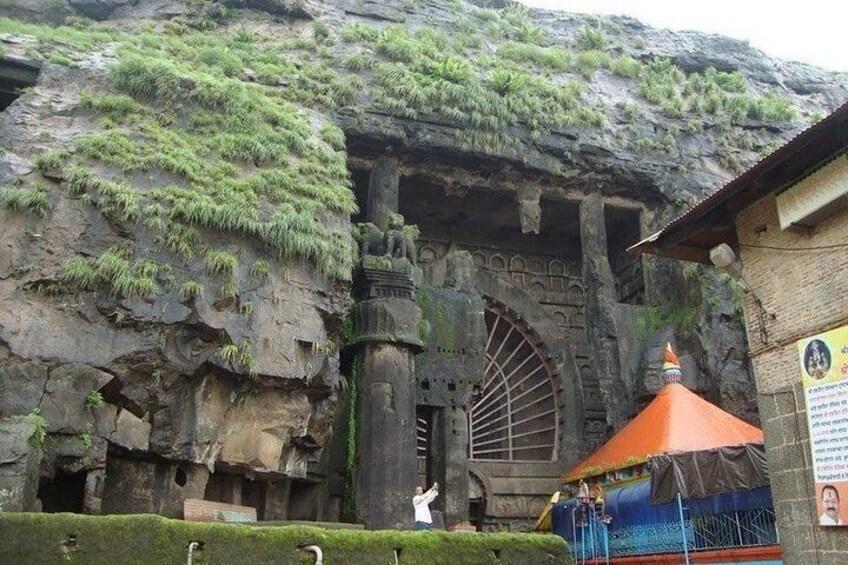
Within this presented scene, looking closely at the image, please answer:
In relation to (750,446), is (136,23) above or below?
above

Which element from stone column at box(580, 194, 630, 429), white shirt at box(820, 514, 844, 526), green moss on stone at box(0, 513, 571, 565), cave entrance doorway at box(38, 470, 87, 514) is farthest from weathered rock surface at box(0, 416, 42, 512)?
stone column at box(580, 194, 630, 429)

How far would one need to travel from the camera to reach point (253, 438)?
13.5 meters

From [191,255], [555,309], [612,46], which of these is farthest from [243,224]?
[612,46]

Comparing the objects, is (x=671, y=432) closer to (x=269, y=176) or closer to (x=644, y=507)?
(x=644, y=507)

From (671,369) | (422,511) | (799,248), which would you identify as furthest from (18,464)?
(671,369)

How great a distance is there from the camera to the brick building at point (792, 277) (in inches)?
392

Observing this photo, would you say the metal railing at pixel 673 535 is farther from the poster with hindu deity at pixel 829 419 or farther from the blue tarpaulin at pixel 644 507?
the poster with hindu deity at pixel 829 419

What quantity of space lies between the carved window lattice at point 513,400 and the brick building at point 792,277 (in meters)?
9.62

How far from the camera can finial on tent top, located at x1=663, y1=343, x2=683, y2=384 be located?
17.7 metres

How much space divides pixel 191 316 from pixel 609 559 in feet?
29.1

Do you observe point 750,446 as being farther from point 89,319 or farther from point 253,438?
point 89,319

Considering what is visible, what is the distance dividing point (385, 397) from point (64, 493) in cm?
560

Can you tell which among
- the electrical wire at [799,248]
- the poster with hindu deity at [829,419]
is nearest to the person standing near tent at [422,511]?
the poster with hindu deity at [829,419]

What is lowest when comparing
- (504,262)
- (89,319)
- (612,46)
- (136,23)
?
(89,319)
